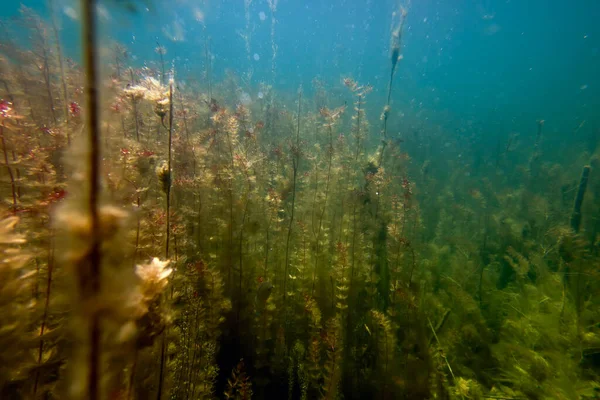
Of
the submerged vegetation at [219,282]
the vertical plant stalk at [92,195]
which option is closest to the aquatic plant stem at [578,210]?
the submerged vegetation at [219,282]

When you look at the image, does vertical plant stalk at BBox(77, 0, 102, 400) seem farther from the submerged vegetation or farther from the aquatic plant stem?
the aquatic plant stem

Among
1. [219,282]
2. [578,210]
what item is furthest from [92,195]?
[578,210]

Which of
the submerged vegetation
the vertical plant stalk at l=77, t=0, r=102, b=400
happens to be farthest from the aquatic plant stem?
the vertical plant stalk at l=77, t=0, r=102, b=400

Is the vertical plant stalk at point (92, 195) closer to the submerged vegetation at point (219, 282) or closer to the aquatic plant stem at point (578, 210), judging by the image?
the submerged vegetation at point (219, 282)

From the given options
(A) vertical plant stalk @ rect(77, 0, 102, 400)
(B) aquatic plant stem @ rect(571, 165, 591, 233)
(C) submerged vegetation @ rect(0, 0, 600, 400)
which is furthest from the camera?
(B) aquatic plant stem @ rect(571, 165, 591, 233)

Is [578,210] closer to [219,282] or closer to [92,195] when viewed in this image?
[219,282]

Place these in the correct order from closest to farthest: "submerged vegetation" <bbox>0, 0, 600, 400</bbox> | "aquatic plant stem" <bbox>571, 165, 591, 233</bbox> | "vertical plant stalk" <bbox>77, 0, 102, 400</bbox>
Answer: "vertical plant stalk" <bbox>77, 0, 102, 400</bbox>, "submerged vegetation" <bbox>0, 0, 600, 400</bbox>, "aquatic plant stem" <bbox>571, 165, 591, 233</bbox>

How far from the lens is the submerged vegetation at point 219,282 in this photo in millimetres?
744

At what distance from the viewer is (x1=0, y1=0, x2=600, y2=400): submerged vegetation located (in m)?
0.74

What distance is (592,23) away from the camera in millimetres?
63531

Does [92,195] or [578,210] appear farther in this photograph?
[578,210]

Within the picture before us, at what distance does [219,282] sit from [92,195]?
2480mm

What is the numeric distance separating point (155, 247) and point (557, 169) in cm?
1502

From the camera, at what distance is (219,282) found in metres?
2.87
